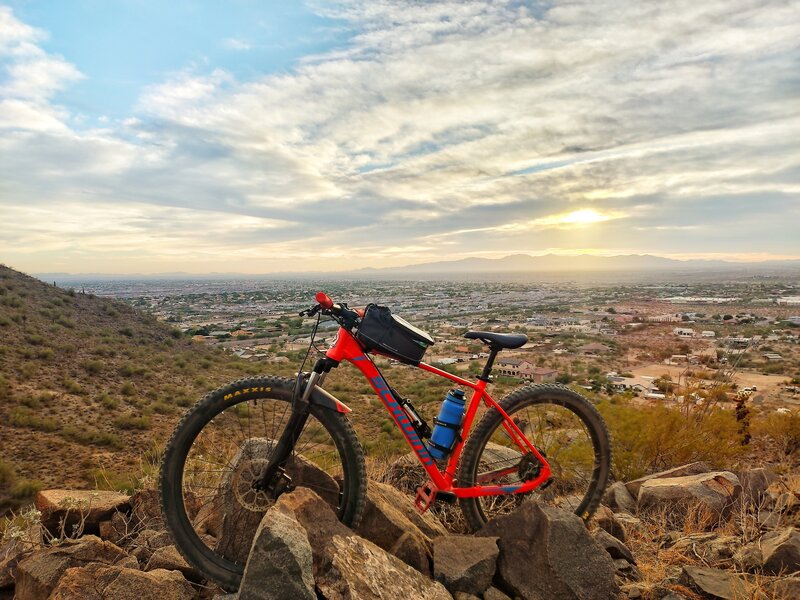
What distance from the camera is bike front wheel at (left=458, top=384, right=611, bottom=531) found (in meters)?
3.49

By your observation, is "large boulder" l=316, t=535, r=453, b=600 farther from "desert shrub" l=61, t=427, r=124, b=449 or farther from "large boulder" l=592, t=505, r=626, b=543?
"desert shrub" l=61, t=427, r=124, b=449

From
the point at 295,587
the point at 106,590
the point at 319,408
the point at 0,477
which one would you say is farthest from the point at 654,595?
the point at 0,477

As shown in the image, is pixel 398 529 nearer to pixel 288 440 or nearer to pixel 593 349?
pixel 288 440

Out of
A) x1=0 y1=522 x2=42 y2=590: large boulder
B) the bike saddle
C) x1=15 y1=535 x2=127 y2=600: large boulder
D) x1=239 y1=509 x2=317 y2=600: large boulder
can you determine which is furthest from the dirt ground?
x1=0 y1=522 x2=42 y2=590: large boulder

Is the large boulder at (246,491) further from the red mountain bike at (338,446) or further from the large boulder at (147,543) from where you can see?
the large boulder at (147,543)

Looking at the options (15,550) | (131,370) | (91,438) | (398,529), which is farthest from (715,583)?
(131,370)

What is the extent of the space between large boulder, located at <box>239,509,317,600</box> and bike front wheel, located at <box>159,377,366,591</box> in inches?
30.3

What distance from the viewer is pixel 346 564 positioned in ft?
7.53

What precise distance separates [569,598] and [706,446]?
5017mm

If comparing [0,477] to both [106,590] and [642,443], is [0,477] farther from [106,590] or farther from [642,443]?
[642,443]

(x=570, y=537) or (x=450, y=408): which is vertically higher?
(x=450, y=408)

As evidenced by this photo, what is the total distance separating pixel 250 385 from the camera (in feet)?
9.74

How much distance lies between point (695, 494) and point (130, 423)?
17744mm

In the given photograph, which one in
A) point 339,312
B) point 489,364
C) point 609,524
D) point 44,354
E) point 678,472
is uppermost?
point 339,312
